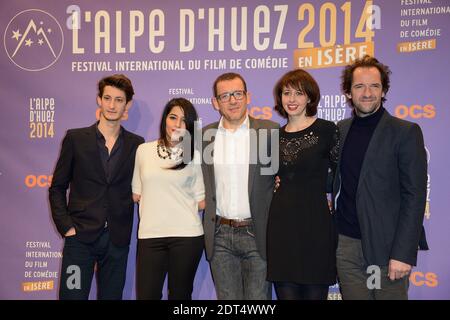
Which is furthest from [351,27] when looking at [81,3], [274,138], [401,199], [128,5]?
[81,3]

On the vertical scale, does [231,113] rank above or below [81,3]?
below

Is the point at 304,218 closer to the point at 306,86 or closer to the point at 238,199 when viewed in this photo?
the point at 238,199

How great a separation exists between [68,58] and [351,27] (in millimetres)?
2441

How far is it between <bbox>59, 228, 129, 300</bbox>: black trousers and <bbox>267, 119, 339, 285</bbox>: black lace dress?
1.15 meters

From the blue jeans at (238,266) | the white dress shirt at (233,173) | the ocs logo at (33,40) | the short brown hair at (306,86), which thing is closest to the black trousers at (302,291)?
the blue jeans at (238,266)

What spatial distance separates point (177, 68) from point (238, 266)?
180 cm

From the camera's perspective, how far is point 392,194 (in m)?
2.57

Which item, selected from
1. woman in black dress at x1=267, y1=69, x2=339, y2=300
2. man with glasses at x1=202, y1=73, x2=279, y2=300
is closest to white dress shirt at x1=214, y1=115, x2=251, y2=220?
man with glasses at x1=202, y1=73, x2=279, y2=300

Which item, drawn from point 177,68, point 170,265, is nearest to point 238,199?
point 170,265

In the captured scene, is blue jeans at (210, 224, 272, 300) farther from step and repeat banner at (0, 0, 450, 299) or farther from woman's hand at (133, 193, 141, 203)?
step and repeat banner at (0, 0, 450, 299)

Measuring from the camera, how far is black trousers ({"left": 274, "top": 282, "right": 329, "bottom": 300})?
2570 millimetres

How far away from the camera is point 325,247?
2555 mm

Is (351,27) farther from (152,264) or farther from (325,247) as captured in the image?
(152,264)

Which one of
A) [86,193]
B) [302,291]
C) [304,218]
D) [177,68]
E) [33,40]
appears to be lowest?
[302,291]
